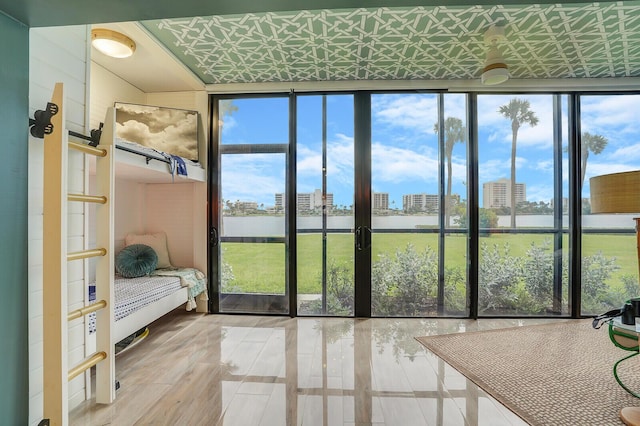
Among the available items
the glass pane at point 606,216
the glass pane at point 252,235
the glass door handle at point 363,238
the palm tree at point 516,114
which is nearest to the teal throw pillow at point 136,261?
the glass pane at point 252,235

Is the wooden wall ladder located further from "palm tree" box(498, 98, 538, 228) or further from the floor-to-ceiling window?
"palm tree" box(498, 98, 538, 228)

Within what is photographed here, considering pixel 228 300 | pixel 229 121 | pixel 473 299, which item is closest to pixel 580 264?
pixel 473 299

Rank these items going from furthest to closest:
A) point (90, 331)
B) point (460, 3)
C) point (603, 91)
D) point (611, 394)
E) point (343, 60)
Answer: point (603, 91), point (343, 60), point (90, 331), point (611, 394), point (460, 3)

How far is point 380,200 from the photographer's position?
11.4ft

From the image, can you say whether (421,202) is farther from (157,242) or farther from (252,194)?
(157,242)

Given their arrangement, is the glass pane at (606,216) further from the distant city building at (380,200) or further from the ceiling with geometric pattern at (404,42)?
the distant city building at (380,200)

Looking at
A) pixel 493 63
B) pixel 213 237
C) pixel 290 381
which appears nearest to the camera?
pixel 290 381

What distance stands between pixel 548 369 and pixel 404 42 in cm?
288

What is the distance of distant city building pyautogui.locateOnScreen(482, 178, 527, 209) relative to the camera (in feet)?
11.3

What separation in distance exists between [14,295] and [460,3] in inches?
98.4

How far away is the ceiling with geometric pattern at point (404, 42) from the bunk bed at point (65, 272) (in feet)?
4.38

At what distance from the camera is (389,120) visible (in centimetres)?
347

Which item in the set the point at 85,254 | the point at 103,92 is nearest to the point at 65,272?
the point at 85,254

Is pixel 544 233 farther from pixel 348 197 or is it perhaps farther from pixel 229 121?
pixel 229 121
